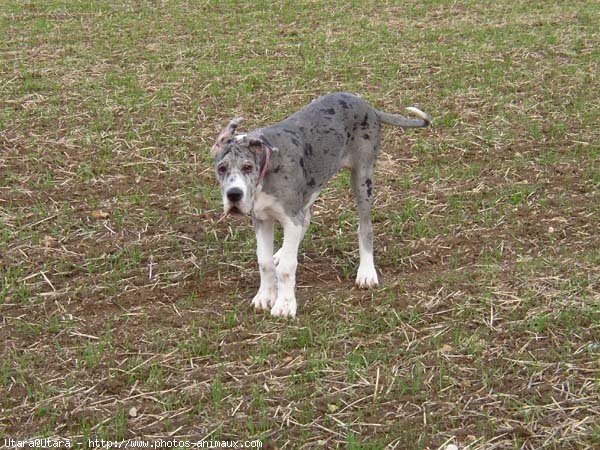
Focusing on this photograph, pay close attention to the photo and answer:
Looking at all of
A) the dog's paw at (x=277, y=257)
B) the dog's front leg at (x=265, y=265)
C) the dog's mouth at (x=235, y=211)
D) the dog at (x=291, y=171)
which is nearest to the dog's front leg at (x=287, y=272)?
the dog at (x=291, y=171)

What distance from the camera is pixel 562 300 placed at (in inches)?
251

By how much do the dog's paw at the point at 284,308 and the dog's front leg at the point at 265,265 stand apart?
139 millimetres

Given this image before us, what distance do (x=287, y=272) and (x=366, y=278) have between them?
0.77 meters

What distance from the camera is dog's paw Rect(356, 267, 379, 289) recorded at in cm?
689

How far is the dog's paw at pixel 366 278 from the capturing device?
6895 millimetres

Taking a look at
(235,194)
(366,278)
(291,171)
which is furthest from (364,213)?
(235,194)

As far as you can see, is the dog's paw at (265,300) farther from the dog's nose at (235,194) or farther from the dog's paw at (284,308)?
the dog's nose at (235,194)

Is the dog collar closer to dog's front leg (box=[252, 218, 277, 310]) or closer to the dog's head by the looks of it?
the dog's head

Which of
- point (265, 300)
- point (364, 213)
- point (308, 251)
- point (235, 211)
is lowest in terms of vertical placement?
point (308, 251)

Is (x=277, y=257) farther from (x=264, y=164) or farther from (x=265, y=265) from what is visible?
(x=264, y=164)

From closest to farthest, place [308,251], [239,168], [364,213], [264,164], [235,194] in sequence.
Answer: [235,194] < [239,168] < [264,164] < [364,213] < [308,251]

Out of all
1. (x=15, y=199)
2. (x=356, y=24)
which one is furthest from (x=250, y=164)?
(x=356, y=24)

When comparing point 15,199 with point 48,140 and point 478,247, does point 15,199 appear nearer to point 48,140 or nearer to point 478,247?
point 48,140

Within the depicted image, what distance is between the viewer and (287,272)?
21.1ft
